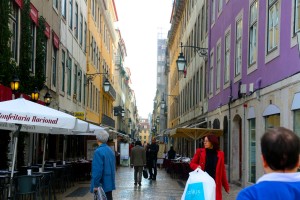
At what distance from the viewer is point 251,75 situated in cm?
1666

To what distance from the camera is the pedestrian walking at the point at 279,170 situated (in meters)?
2.62

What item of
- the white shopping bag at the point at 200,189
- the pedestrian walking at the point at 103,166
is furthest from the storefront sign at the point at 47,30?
the white shopping bag at the point at 200,189

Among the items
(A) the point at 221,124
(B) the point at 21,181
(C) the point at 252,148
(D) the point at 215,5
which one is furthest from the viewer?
(D) the point at 215,5

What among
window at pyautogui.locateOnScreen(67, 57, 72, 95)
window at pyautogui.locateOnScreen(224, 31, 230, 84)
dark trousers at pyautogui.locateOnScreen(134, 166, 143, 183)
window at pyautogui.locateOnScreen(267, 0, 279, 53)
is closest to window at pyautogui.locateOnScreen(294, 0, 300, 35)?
window at pyautogui.locateOnScreen(267, 0, 279, 53)

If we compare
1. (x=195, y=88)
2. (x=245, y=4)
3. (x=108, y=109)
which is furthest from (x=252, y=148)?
(x=108, y=109)

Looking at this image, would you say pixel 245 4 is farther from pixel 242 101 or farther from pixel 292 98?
pixel 292 98

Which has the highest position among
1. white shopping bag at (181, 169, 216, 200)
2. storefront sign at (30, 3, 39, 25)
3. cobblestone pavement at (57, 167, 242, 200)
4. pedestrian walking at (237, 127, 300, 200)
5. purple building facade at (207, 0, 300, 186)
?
storefront sign at (30, 3, 39, 25)

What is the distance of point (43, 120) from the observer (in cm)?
943

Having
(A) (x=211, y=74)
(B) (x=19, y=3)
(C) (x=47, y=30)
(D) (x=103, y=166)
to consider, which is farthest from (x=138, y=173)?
(D) (x=103, y=166)

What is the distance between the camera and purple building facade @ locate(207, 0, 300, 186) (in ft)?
40.2

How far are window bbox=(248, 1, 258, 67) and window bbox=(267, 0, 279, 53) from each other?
1905 mm

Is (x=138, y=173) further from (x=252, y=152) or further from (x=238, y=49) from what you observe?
(x=238, y=49)

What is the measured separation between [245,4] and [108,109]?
3669 centimetres

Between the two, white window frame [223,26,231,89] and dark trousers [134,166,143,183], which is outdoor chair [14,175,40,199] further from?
white window frame [223,26,231,89]
